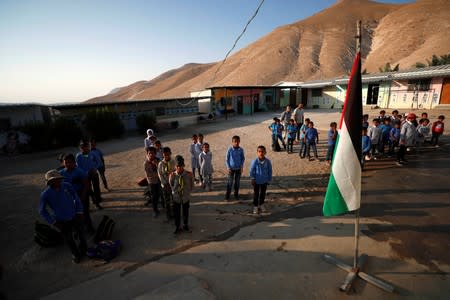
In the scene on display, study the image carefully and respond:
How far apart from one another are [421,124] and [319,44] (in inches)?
2829

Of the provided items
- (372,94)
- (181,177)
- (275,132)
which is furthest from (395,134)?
(372,94)

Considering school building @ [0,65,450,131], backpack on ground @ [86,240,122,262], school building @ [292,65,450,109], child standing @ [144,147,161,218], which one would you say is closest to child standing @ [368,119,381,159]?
child standing @ [144,147,161,218]

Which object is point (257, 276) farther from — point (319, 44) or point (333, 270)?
point (319, 44)

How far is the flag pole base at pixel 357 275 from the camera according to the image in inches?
114

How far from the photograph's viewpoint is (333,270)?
328 centimetres

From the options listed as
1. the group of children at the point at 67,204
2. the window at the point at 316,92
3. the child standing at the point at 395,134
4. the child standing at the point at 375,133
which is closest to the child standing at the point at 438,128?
the child standing at the point at 395,134

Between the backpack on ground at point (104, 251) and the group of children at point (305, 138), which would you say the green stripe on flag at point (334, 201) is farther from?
the group of children at point (305, 138)

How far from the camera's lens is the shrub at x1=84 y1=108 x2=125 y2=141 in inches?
612

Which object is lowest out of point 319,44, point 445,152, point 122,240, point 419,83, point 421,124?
point 122,240

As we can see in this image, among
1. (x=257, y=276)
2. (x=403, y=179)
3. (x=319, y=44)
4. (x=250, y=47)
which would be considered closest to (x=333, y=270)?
(x=257, y=276)

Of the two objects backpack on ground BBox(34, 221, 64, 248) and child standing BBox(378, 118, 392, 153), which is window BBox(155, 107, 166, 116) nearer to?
backpack on ground BBox(34, 221, 64, 248)

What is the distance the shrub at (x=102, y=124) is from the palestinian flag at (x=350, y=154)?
1649 cm

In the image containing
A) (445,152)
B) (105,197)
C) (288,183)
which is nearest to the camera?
(105,197)

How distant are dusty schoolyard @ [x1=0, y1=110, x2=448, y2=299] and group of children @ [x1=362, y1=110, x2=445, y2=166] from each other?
2.90 ft
